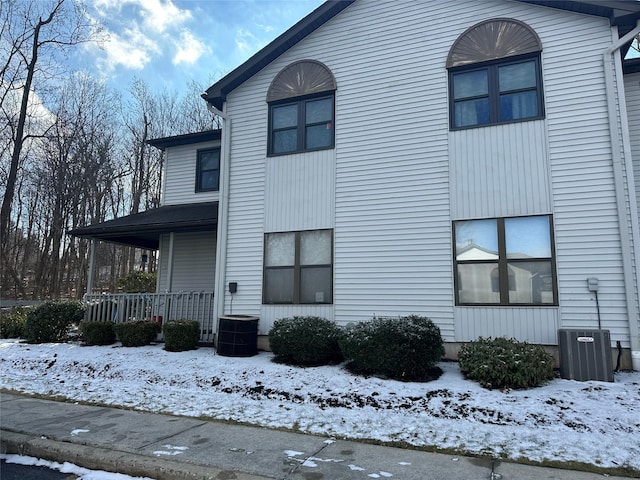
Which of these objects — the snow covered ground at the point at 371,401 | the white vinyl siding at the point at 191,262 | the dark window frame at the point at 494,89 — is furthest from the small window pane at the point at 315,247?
the white vinyl siding at the point at 191,262

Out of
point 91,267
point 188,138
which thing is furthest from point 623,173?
point 91,267

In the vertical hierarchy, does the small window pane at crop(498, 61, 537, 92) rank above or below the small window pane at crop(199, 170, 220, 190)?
Answer: above

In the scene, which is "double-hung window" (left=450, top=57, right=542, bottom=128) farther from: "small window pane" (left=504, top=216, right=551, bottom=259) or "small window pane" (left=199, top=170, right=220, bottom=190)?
"small window pane" (left=199, top=170, right=220, bottom=190)

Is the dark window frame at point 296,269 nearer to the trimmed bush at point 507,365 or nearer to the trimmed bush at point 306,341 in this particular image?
the trimmed bush at point 306,341

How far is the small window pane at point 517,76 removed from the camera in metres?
8.09

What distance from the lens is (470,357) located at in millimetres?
6691

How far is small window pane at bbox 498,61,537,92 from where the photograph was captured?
809 centimetres

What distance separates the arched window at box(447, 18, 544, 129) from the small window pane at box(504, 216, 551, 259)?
1.96 metres

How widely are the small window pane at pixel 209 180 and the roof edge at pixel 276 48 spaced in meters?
2.50

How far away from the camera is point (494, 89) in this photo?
827cm

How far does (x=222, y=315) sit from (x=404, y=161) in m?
Answer: 5.43

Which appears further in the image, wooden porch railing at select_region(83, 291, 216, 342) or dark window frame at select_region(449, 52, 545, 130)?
wooden porch railing at select_region(83, 291, 216, 342)

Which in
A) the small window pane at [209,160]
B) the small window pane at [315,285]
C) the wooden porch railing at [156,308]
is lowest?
the wooden porch railing at [156,308]

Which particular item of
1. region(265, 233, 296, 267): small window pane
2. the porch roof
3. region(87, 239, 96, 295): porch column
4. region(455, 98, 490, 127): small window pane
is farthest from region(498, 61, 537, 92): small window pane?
region(87, 239, 96, 295): porch column
